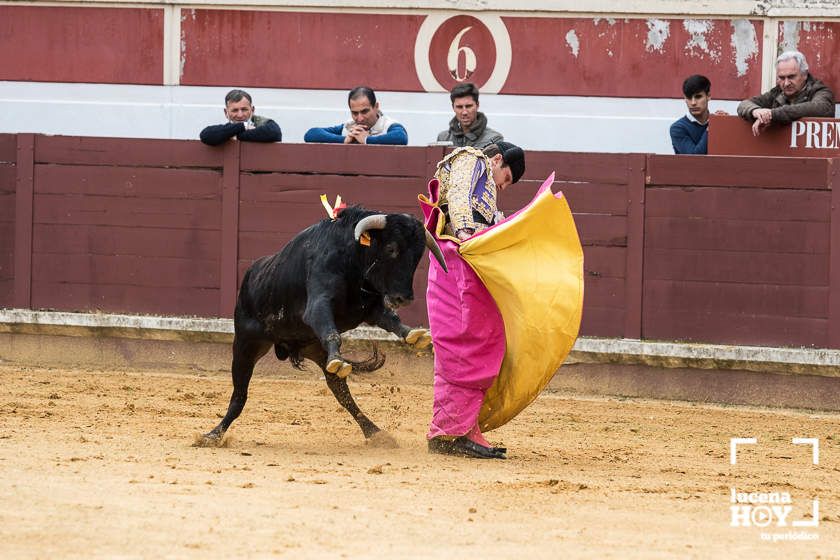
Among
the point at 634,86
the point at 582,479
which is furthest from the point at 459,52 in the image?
the point at 582,479

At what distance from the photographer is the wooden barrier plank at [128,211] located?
8742mm

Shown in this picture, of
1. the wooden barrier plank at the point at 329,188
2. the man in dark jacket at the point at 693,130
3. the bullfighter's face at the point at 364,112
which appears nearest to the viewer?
the bullfighter's face at the point at 364,112

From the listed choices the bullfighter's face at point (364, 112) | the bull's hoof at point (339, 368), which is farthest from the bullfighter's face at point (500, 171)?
the bullfighter's face at point (364, 112)

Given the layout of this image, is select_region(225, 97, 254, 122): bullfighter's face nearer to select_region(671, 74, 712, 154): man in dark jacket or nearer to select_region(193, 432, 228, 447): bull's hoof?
select_region(671, 74, 712, 154): man in dark jacket

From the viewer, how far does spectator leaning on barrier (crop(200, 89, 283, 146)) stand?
331 inches

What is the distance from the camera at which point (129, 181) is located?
8805mm

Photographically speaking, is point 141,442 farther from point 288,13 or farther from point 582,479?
point 288,13

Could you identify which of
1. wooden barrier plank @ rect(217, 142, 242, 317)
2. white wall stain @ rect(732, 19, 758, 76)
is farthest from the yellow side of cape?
white wall stain @ rect(732, 19, 758, 76)

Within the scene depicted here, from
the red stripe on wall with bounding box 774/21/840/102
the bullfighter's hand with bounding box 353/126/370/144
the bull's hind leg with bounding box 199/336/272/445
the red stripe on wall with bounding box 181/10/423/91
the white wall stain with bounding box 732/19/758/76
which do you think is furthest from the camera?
the red stripe on wall with bounding box 181/10/423/91

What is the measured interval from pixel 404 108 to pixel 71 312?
8.24 feet

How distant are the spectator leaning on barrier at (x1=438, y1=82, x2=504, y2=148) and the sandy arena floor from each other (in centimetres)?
139

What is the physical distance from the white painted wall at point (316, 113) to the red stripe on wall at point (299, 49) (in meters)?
0.09

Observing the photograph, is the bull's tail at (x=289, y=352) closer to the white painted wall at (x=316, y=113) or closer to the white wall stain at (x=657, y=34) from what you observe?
the white painted wall at (x=316, y=113)

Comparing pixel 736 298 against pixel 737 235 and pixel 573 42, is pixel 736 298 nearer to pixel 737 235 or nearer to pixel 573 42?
pixel 737 235
